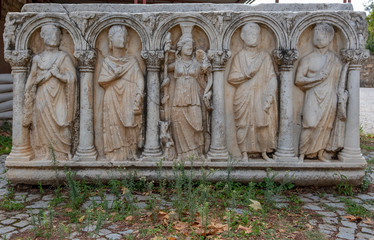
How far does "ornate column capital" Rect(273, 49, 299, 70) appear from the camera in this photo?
4516 millimetres

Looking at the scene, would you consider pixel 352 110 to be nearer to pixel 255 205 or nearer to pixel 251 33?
pixel 251 33

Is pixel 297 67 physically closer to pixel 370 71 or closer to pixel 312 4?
pixel 312 4

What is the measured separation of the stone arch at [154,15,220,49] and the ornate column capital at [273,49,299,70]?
871 mm

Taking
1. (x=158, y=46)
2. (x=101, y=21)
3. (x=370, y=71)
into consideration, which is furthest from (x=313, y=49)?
(x=370, y=71)

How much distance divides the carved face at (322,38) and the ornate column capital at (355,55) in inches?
10.3

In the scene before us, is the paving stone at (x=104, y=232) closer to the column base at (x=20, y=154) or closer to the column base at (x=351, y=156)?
the column base at (x=20, y=154)

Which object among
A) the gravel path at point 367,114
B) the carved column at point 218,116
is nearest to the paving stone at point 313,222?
the carved column at point 218,116

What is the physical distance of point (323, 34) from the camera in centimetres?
448

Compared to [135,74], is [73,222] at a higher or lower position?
lower

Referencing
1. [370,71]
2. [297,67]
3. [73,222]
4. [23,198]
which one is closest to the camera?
[73,222]

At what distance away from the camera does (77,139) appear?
185 inches

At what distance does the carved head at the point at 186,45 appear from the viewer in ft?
14.9

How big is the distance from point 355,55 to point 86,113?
153 inches

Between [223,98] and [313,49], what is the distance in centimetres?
149
